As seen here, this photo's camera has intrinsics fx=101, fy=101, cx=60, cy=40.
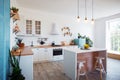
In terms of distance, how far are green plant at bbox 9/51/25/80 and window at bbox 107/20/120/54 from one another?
5.68 metres

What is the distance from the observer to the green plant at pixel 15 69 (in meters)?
2.40

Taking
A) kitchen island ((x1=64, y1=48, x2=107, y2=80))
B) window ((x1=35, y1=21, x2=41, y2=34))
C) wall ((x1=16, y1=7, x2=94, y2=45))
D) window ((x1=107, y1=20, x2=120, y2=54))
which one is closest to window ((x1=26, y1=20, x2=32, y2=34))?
wall ((x1=16, y1=7, x2=94, y2=45))

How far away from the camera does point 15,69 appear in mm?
2414

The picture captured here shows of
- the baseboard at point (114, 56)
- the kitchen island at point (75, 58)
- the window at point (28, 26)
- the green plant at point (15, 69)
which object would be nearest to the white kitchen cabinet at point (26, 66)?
the green plant at point (15, 69)

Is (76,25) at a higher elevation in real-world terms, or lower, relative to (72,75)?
higher

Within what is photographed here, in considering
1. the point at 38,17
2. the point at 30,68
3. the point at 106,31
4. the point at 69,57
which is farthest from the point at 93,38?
the point at 30,68

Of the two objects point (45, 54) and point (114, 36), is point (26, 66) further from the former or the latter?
point (114, 36)

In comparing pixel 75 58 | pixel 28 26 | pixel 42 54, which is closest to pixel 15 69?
pixel 75 58

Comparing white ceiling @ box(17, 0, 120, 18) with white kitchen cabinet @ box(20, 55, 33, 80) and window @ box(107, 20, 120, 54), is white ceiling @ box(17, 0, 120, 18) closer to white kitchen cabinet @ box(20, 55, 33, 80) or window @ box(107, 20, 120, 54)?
window @ box(107, 20, 120, 54)

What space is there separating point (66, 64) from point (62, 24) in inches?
129

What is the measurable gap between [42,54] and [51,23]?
1933 mm

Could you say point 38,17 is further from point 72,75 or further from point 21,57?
point 72,75

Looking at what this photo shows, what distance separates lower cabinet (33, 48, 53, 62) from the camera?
494 centimetres

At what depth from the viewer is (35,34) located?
5.30 m
